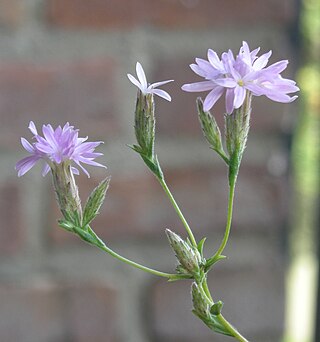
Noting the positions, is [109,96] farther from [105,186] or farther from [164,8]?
[105,186]

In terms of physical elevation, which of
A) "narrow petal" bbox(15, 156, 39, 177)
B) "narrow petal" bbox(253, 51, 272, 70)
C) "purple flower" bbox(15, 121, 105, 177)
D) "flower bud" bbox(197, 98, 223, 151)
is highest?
"narrow petal" bbox(253, 51, 272, 70)

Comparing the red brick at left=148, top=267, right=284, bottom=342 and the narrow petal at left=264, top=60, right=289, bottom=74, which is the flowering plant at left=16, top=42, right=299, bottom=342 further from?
the red brick at left=148, top=267, right=284, bottom=342

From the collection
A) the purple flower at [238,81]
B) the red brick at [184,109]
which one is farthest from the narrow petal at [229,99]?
the red brick at [184,109]

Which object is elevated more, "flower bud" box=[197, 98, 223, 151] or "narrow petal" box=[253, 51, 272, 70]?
"narrow petal" box=[253, 51, 272, 70]

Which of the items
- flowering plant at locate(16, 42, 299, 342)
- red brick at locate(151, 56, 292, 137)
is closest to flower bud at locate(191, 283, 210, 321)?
flowering plant at locate(16, 42, 299, 342)

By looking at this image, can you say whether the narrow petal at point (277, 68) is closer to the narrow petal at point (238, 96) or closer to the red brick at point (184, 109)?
the narrow petal at point (238, 96)

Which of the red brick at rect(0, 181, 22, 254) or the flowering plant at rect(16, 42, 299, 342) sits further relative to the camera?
the red brick at rect(0, 181, 22, 254)

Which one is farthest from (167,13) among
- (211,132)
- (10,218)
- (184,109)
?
(211,132)
